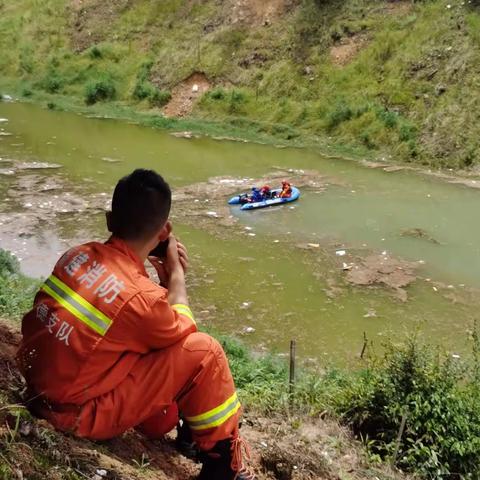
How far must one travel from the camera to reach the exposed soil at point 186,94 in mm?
21953

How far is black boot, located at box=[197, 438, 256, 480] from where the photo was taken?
2.62 m

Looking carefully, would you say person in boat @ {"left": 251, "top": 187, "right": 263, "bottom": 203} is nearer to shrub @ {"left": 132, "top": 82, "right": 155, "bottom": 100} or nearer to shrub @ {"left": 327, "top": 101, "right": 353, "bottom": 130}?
shrub @ {"left": 327, "top": 101, "right": 353, "bottom": 130}

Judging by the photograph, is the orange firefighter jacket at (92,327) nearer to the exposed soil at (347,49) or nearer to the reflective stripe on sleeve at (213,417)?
the reflective stripe on sleeve at (213,417)

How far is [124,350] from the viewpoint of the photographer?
2.43m

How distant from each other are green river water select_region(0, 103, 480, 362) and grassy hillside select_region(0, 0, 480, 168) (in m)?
2.14

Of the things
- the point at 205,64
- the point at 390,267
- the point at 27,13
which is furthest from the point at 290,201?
the point at 27,13

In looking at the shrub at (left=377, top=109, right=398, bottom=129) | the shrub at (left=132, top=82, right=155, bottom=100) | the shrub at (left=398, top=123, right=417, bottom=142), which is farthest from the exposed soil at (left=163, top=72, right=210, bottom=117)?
the shrub at (left=398, top=123, right=417, bottom=142)

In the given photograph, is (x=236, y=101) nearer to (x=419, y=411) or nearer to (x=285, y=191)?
(x=285, y=191)

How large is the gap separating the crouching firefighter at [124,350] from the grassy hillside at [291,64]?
47.7 feet

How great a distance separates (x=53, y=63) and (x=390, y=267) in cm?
2203

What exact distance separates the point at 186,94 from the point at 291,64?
156 inches

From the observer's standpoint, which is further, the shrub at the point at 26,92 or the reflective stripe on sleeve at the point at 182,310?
the shrub at the point at 26,92

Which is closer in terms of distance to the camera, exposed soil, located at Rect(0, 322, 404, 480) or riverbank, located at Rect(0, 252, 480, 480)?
exposed soil, located at Rect(0, 322, 404, 480)

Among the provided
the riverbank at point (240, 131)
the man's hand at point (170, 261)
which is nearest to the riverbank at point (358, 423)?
the man's hand at point (170, 261)
